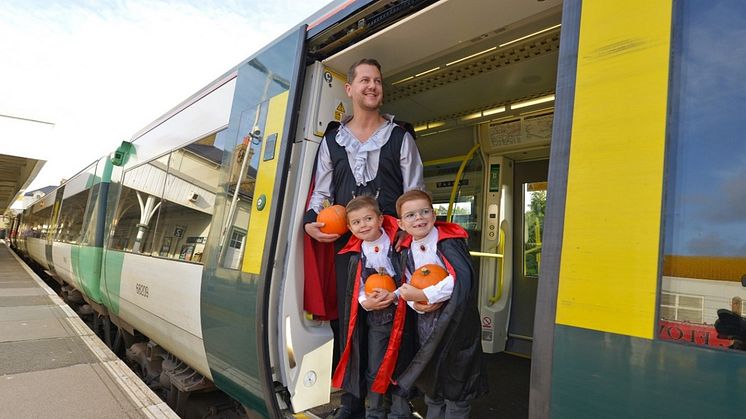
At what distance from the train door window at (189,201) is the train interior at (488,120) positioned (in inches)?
38.9

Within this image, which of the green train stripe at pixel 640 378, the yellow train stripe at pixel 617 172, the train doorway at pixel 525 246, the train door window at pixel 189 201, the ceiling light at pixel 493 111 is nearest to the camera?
the green train stripe at pixel 640 378

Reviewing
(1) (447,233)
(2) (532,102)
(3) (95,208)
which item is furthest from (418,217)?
(3) (95,208)

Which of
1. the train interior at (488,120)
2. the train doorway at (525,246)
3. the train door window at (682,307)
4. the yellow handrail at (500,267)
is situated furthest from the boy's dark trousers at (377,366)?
the train doorway at (525,246)

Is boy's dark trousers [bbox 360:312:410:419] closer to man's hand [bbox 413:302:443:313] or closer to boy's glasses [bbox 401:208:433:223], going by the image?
man's hand [bbox 413:302:443:313]

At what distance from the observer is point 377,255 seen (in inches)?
80.3

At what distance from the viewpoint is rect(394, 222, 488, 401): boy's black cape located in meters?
1.73

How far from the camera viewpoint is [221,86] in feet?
10.5

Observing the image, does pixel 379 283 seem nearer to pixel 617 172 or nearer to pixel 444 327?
pixel 444 327

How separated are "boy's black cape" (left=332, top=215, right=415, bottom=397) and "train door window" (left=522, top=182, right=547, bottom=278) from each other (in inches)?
98.1

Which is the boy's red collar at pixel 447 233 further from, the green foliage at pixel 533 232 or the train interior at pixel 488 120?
the green foliage at pixel 533 232

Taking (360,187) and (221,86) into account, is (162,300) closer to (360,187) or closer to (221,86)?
(221,86)

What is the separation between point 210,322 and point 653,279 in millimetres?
2357

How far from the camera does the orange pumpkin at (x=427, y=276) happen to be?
171 cm

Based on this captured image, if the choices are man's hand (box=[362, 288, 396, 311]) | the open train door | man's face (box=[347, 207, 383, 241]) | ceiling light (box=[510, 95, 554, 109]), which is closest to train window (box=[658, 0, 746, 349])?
man's hand (box=[362, 288, 396, 311])
